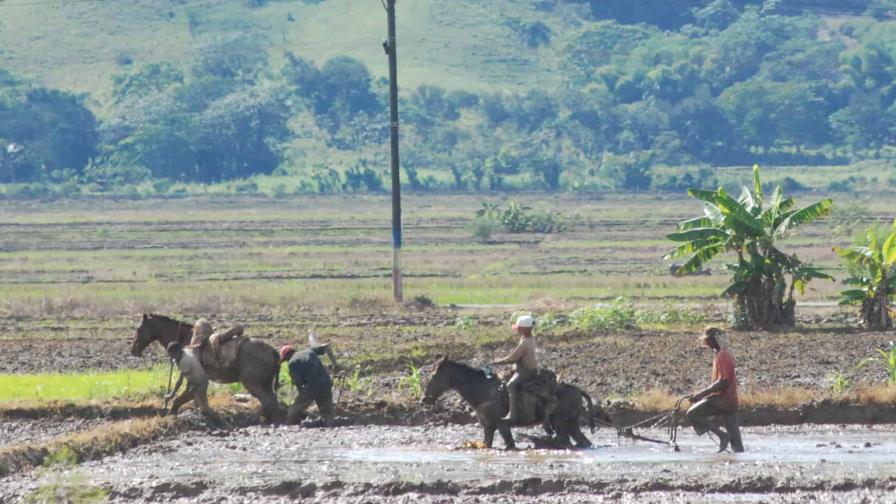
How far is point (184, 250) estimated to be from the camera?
68312mm

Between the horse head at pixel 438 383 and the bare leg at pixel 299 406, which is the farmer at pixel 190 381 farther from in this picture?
the horse head at pixel 438 383

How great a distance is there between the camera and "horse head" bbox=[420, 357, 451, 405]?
21062 millimetres

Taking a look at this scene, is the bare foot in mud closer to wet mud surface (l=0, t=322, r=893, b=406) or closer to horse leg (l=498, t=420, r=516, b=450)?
horse leg (l=498, t=420, r=516, b=450)

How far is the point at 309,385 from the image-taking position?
2238 centimetres

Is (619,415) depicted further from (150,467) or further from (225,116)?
(225,116)

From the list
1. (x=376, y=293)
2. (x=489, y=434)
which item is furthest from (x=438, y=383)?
(x=376, y=293)

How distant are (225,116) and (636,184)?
97.4ft

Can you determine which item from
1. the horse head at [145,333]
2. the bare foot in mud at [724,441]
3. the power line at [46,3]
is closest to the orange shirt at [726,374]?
the bare foot in mud at [724,441]

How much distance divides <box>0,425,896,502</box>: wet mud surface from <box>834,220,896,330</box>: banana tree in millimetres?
11584

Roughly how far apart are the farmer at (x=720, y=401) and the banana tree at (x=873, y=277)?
13.9 metres

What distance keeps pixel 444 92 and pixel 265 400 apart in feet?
391

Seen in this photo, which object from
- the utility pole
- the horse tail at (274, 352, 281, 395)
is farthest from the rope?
the utility pole

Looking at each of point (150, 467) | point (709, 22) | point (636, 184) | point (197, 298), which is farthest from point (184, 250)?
point (709, 22)

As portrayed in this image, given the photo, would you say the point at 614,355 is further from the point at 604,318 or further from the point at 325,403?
the point at 325,403
